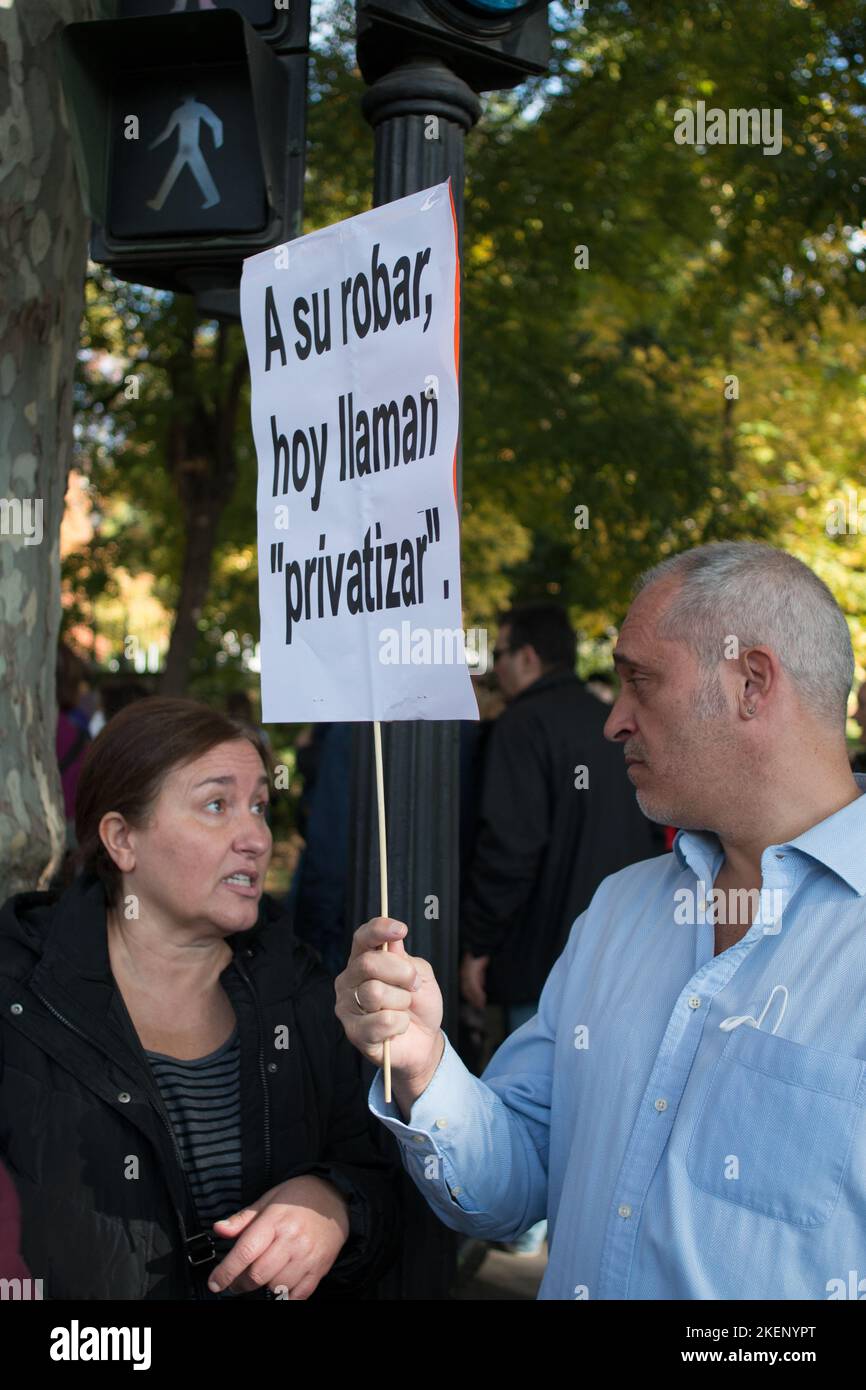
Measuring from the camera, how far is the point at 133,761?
2.91 m

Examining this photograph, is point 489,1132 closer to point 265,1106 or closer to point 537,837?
point 265,1106

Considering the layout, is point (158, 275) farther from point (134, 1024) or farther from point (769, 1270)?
point (769, 1270)

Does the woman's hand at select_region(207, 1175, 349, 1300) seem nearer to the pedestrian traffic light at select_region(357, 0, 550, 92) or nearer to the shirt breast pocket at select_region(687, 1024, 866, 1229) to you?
the shirt breast pocket at select_region(687, 1024, 866, 1229)

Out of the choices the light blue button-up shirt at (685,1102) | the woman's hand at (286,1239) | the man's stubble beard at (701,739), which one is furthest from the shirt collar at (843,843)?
the woman's hand at (286,1239)

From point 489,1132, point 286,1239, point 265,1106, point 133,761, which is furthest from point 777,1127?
point 133,761

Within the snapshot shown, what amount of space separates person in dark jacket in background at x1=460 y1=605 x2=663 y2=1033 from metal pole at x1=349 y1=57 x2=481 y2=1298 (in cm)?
251

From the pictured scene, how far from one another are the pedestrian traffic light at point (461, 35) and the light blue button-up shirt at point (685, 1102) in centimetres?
148

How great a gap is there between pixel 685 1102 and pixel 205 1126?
972mm

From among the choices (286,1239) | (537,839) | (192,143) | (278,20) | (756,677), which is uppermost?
(278,20)

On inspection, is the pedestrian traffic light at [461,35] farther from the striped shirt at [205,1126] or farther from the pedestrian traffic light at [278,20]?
the striped shirt at [205,1126]

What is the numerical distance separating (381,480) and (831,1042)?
3.34 feet

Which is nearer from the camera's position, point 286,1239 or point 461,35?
point 286,1239

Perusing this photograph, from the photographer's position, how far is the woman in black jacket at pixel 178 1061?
244 centimetres

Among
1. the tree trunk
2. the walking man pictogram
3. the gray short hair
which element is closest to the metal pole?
the walking man pictogram
